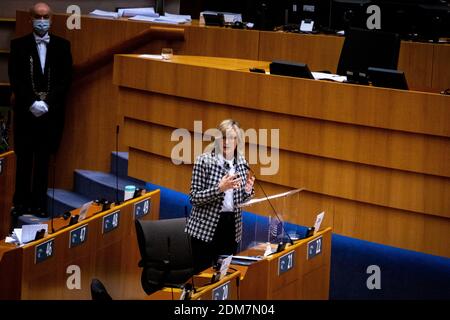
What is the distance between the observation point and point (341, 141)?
26.1ft

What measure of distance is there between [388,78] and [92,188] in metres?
3.18

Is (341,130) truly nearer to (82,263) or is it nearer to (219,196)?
(219,196)

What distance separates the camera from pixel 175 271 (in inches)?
298

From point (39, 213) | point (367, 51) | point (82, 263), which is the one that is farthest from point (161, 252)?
point (39, 213)

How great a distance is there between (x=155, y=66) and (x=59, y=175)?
1855 millimetres

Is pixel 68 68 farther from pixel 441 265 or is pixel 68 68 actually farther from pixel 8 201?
pixel 441 265

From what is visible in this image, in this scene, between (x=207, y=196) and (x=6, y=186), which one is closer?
(x=207, y=196)

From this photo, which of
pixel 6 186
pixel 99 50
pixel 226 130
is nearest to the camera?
pixel 226 130

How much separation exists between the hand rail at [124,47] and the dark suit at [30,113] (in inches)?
16.1

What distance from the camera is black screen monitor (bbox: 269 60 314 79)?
26.7 feet

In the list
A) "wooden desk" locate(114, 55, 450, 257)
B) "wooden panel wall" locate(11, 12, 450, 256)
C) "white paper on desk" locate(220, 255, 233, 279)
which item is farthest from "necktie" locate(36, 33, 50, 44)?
"white paper on desk" locate(220, 255, 233, 279)

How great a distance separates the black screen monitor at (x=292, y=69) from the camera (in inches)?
321

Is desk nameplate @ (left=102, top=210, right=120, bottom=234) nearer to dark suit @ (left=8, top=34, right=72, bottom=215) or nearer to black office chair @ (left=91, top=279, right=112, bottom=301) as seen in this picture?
black office chair @ (left=91, top=279, right=112, bottom=301)
